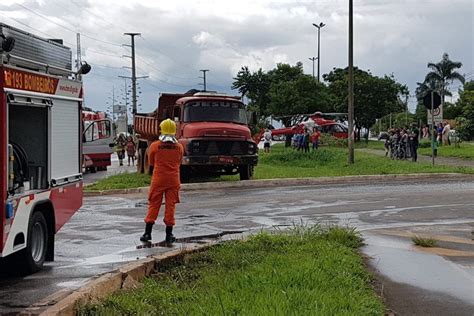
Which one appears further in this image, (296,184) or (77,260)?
(296,184)

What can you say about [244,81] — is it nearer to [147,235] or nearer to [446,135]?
[446,135]

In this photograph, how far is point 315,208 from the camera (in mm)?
15734

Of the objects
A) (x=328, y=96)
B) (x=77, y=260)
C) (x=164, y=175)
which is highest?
(x=328, y=96)

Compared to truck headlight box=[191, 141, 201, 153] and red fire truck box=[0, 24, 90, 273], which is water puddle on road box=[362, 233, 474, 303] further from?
truck headlight box=[191, 141, 201, 153]

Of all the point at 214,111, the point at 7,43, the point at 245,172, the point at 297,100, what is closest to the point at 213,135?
the point at 214,111

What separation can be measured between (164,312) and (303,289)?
1.29 meters

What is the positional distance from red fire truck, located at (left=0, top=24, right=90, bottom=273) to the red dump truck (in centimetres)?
1143

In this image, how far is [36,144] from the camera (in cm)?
906

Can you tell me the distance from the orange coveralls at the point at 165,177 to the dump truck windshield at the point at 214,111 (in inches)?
475

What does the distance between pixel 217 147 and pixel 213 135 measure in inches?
15.9

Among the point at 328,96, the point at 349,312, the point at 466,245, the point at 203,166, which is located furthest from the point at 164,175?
the point at 328,96

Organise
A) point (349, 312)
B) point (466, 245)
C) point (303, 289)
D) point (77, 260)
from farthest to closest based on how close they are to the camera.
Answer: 1. point (466, 245)
2. point (77, 260)
3. point (303, 289)
4. point (349, 312)

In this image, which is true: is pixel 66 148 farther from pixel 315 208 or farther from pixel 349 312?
pixel 315 208

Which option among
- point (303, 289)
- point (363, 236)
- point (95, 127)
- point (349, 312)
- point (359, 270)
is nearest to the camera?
point (349, 312)
